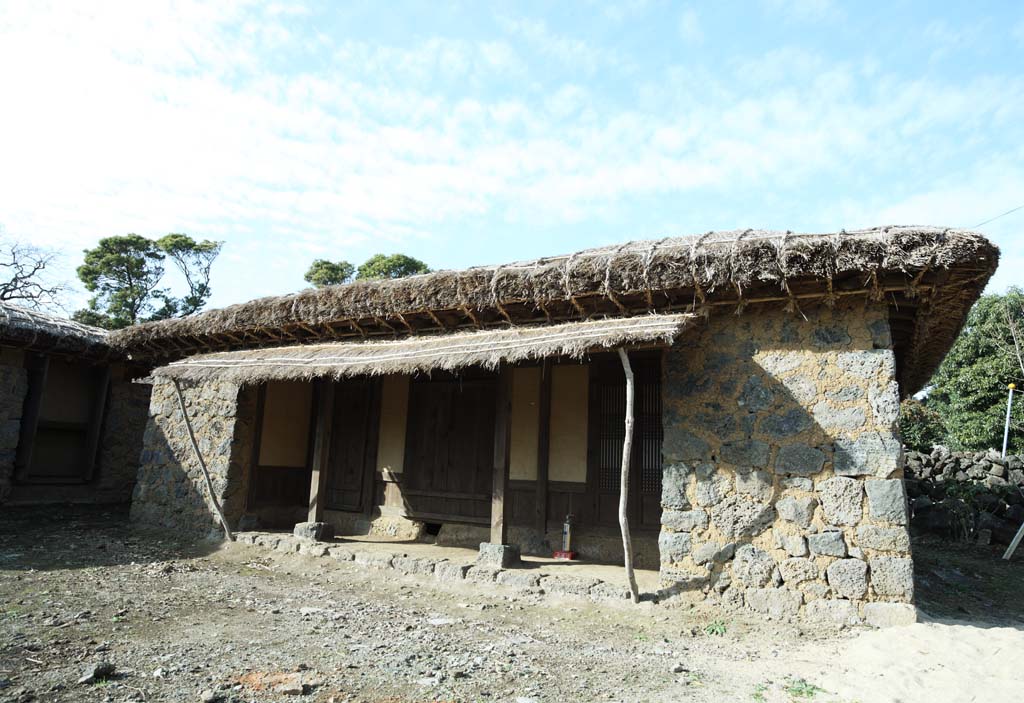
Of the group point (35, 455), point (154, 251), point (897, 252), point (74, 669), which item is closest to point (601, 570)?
point (897, 252)

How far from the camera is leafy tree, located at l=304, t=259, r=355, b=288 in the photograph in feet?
82.3

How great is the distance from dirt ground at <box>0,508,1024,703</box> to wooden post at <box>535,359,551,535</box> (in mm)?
1271

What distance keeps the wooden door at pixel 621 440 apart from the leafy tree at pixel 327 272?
66.5 ft

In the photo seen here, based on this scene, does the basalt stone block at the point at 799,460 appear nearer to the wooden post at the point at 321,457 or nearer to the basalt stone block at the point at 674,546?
the basalt stone block at the point at 674,546

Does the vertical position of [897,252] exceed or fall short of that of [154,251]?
it falls short

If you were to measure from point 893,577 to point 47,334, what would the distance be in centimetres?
1005

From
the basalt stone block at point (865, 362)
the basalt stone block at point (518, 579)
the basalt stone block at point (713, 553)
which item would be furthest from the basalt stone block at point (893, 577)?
the basalt stone block at point (518, 579)

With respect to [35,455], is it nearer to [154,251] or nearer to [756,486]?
[756,486]

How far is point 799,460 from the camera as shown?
461 cm

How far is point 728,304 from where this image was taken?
197 inches

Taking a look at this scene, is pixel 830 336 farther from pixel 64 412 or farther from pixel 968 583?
pixel 64 412

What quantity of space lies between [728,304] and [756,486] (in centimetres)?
142

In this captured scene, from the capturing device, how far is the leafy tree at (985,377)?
1591 centimetres

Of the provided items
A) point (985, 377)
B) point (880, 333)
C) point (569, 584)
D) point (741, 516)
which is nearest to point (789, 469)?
point (741, 516)
